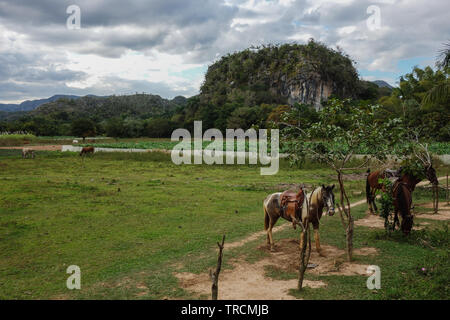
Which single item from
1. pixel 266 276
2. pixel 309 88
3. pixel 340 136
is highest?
pixel 309 88

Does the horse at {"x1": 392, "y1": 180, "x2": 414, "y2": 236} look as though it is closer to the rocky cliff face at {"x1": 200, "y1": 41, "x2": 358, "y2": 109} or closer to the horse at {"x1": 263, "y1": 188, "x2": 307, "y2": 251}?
the horse at {"x1": 263, "y1": 188, "x2": 307, "y2": 251}

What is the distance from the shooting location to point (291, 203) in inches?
315

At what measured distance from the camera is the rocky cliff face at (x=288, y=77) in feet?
273

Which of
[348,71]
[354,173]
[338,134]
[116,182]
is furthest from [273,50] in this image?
[338,134]

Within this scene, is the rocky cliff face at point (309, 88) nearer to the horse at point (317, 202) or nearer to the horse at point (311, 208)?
the horse at point (311, 208)

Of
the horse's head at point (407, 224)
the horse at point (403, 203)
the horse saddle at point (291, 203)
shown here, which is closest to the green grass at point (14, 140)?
the horse saddle at point (291, 203)

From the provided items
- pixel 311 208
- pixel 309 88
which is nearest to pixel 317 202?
pixel 311 208

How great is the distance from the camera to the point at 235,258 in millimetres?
7684

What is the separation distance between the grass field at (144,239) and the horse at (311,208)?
37.3 inches

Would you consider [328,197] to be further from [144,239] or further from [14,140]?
[14,140]

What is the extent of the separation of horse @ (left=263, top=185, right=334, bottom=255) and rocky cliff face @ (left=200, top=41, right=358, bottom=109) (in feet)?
234

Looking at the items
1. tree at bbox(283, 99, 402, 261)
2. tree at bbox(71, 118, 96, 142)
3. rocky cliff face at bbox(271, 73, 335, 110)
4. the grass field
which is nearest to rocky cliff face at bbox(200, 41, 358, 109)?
rocky cliff face at bbox(271, 73, 335, 110)

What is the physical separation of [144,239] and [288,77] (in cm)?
8257
